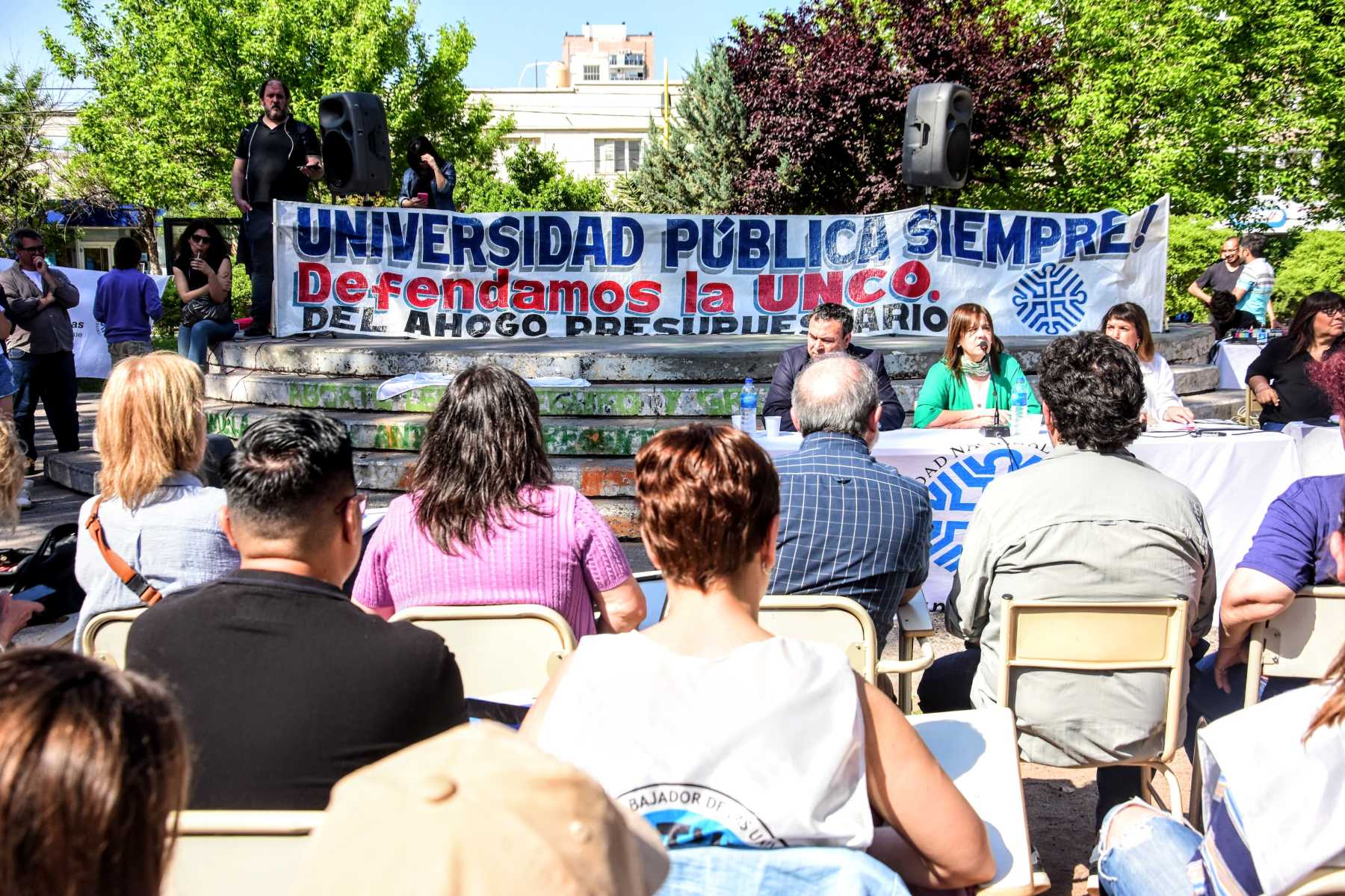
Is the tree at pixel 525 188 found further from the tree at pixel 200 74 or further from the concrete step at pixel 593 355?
the concrete step at pixel 593 355

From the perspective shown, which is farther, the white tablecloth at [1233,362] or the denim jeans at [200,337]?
the white tablecloth at [1233,362]

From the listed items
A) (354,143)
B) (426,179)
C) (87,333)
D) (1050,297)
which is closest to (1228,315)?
(1050,297)

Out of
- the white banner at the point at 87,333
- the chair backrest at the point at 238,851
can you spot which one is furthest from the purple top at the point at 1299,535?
the white banner at the point at 87,333

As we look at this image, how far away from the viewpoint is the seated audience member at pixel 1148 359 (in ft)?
19.3

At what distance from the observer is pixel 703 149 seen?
27.9 meters

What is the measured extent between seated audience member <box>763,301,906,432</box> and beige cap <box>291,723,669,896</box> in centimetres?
459

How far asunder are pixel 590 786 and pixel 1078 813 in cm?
301

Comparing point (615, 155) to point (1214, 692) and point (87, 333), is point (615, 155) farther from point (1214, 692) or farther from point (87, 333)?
point (1214, 692)

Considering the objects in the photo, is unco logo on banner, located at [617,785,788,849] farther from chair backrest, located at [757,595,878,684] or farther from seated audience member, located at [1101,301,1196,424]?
seated audience member, located at [1101,301,1196,424]

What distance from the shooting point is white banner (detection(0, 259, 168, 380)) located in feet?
45.1

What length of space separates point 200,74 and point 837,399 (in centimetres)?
2936

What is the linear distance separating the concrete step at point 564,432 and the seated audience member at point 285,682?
A: 199 inches

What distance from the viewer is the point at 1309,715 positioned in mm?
1787

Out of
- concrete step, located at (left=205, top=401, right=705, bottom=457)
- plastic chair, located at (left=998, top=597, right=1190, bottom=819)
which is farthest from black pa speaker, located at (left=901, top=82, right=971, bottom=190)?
plastic chair, located at (left=998, top=597, right=1190, bottom=819)
